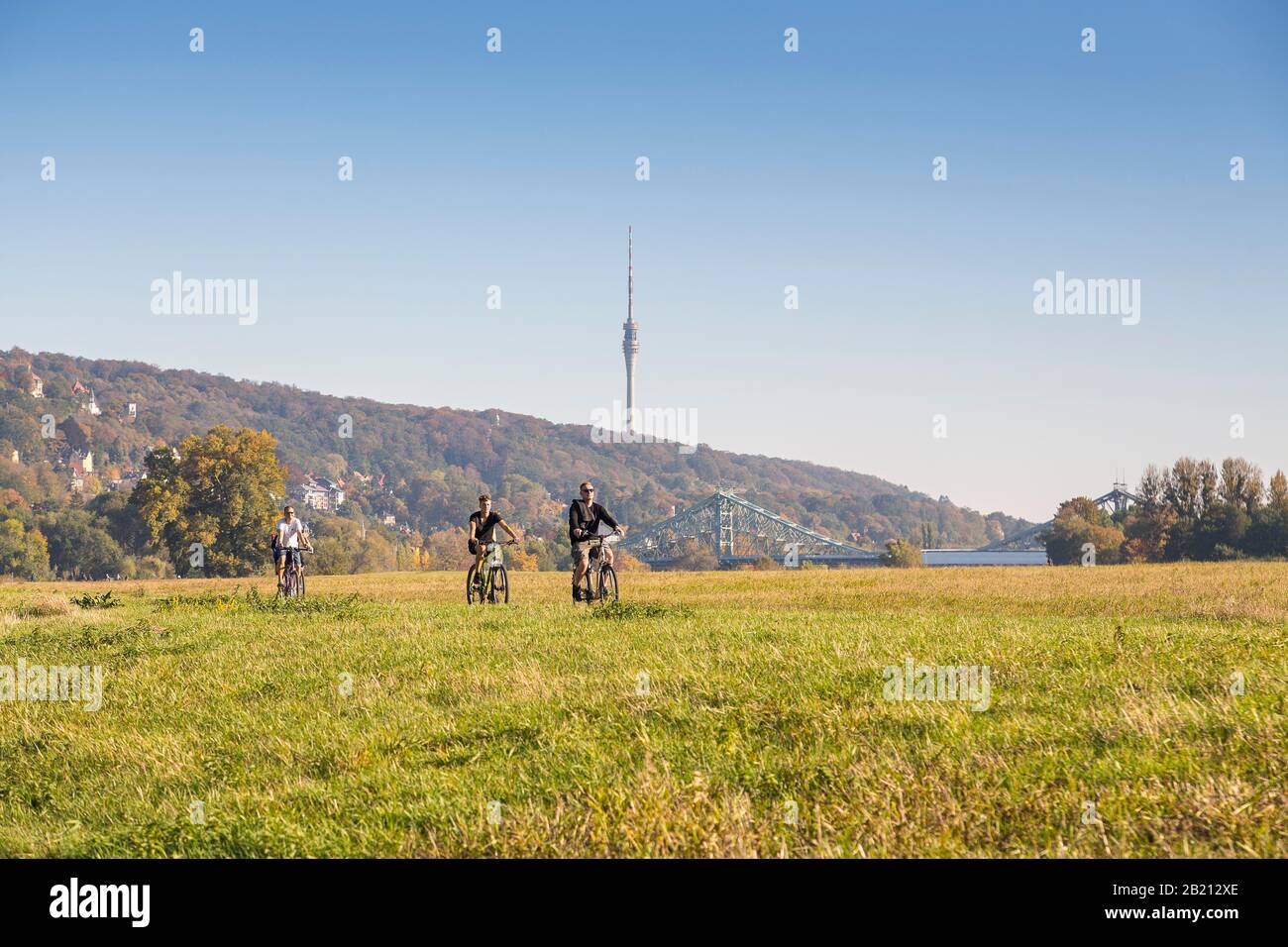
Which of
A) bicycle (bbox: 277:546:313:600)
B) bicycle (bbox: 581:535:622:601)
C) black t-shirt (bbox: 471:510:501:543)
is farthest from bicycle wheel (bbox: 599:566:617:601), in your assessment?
bicycle (bbox: 277:546:313:600)

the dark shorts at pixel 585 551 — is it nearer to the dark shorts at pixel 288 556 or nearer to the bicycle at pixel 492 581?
the bicycle at pixel 492 581

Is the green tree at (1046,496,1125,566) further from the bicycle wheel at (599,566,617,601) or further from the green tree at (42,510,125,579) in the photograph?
the green tree at (42,510,125,579)

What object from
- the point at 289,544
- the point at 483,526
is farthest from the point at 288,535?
the point at 483,526

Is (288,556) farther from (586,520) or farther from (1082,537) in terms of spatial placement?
(1082,537)

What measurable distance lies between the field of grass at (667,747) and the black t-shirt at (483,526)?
6940 mm

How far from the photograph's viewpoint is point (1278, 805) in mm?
6176

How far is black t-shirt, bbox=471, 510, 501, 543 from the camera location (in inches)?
902

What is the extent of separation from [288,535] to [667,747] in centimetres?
1995

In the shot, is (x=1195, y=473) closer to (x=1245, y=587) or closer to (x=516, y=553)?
(x=516, y=553)

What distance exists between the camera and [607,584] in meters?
23.2

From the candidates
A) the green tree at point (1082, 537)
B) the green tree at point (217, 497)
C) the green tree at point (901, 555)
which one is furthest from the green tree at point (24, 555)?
the green tree at point (1082, 537)

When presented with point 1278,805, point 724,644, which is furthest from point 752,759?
point 724,644

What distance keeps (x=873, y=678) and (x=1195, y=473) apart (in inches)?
4827

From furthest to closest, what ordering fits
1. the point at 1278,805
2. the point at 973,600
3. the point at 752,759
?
the point at 973,600
the point at 752,759
the point at 1278,805
